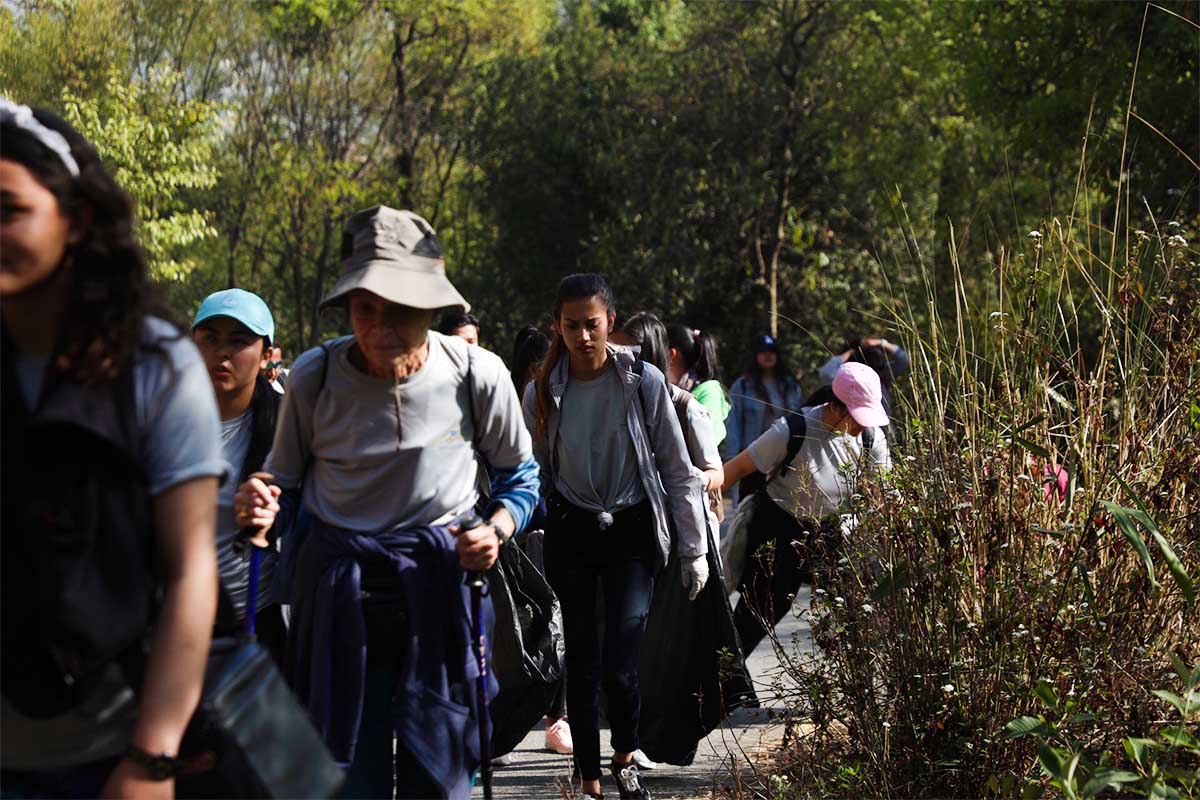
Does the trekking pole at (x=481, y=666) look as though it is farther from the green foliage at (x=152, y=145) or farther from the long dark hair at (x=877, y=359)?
the green foliage at (x=152, y=145)

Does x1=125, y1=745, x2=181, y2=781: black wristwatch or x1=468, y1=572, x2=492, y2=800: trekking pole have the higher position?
x1=125, y1=745, x2=181, y2=781: black wristwatch

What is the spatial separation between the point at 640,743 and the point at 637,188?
20.4 meters

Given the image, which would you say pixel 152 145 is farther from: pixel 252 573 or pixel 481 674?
pixel 481 674

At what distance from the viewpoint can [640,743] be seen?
6367 mm

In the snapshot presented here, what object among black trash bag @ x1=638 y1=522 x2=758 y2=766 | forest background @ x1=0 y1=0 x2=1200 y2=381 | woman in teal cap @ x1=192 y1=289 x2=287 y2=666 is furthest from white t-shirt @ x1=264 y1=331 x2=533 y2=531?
forest background @ x1=0 y1=0 x2=1200 y2=381

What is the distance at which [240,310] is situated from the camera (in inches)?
182

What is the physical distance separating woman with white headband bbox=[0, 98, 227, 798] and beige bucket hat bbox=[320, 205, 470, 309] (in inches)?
45.0

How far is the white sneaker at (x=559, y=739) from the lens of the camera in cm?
695

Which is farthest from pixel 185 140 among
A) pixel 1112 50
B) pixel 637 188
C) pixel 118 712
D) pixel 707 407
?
pixel 118 712

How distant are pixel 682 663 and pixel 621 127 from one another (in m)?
21.6

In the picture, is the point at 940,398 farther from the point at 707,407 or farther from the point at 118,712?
the point at 118,712

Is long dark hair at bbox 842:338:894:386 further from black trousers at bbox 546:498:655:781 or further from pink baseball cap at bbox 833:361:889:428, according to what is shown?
black trousers at bbox 546:498:655:781

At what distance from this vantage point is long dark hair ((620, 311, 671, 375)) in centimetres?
676

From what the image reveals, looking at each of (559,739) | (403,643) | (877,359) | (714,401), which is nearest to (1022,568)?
(403,643)
